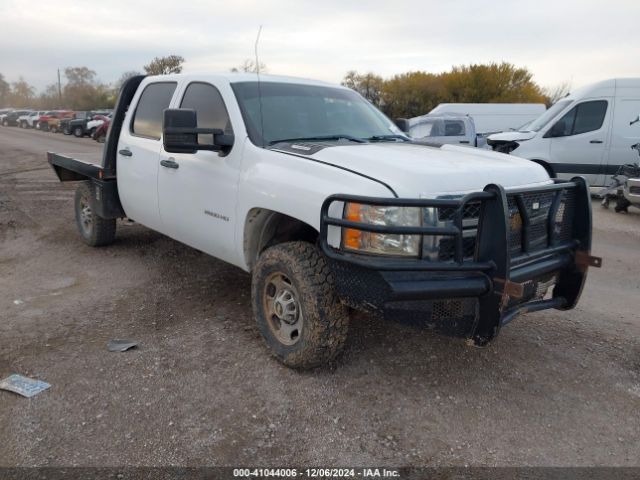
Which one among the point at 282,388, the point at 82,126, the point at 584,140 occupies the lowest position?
the point at 282,388

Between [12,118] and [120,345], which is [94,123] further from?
[120,345]

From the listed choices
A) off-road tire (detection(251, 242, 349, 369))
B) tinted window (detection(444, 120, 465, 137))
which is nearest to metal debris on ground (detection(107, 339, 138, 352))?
off-road tire (detection(251, 242, 349, 369))

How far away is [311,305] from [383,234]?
65cm

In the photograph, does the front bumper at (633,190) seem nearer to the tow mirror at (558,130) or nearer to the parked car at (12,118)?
the tow mirror at (558,130)

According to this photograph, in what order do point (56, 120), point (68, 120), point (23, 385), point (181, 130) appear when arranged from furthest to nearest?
point (56, 120) < point (68, 120) < point (181, 130) < point (23, 385)

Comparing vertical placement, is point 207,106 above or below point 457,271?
above

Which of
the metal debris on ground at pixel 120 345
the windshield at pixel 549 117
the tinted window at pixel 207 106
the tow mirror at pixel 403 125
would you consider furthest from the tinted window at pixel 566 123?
the metal debris on ground at pixel 120 345

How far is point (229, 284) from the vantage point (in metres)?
5.31

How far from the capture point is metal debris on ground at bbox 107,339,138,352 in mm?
3889

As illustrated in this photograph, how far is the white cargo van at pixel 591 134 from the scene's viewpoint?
11.1 metres

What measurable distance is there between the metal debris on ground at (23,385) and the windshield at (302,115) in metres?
2.11

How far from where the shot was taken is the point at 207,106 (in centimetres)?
441

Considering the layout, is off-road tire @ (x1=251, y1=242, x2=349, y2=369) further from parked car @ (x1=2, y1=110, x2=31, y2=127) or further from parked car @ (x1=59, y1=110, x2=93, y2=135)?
parked car @ (x1=2, y1=110, x2=31, y2=127)

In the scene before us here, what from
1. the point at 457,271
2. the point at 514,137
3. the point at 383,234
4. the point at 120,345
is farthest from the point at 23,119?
the point at 457,271
